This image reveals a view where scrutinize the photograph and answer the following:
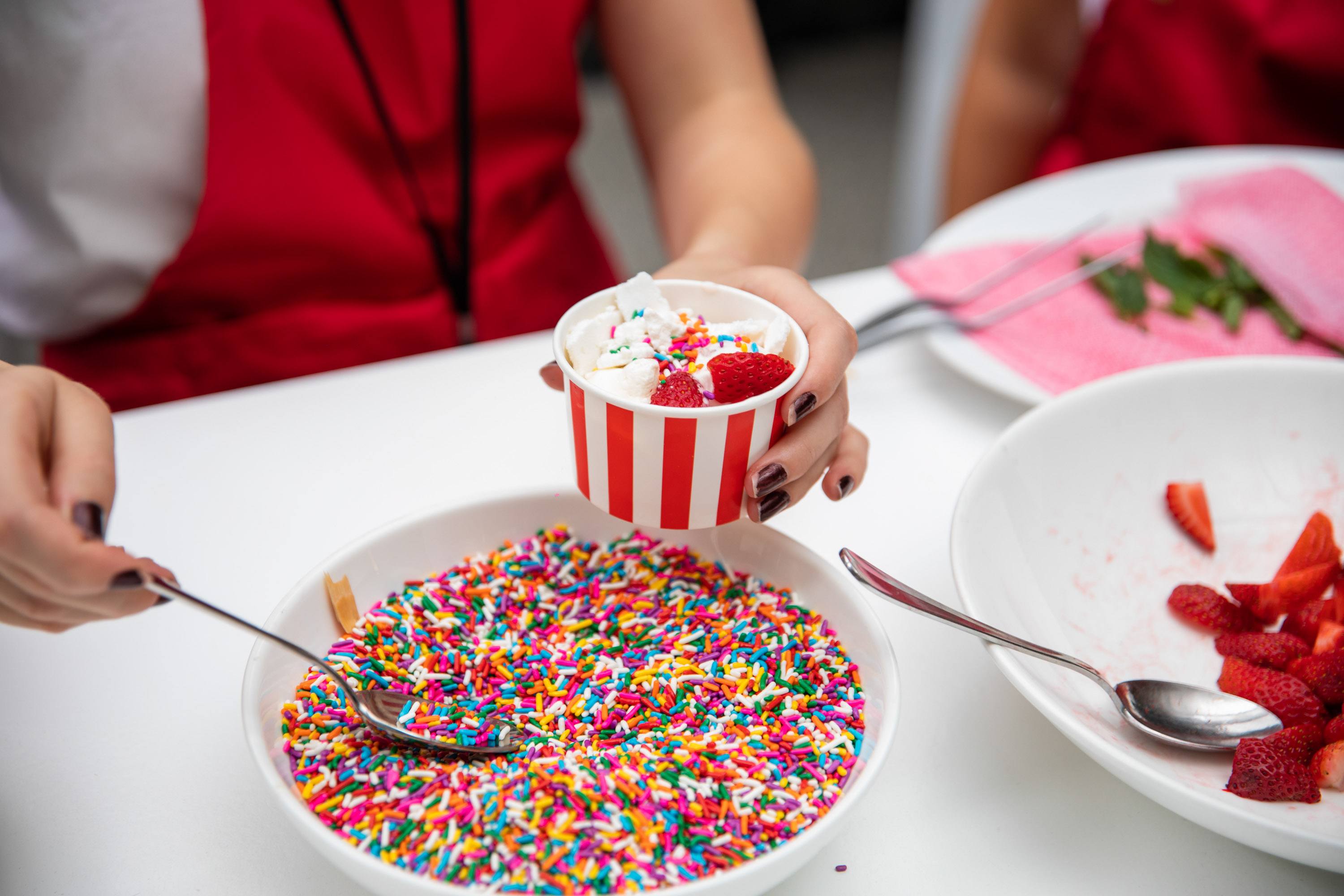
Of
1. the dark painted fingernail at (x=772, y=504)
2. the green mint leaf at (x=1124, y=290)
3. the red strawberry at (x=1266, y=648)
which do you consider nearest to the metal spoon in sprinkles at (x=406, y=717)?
the dark painted fingernail at (x=772, y=504)

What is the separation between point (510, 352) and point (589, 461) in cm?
45

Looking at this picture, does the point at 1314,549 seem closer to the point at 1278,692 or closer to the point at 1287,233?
the point at 1278,692

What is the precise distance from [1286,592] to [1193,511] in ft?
0.37

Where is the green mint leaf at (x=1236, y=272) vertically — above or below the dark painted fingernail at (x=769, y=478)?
below

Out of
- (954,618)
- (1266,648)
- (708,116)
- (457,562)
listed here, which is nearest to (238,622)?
(457,562)

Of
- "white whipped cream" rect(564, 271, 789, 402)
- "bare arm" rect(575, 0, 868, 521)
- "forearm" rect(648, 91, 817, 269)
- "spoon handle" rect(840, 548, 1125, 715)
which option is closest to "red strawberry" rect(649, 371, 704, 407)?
"white whipped cream" rect(564, 271, 789, 402)

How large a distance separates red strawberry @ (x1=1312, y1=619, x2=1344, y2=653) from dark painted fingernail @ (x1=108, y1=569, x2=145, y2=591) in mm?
809

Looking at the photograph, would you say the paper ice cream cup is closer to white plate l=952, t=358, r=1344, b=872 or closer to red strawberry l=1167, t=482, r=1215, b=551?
white plate l=952, t=358, r=1344, b=872

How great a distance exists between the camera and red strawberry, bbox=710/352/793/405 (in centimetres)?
61

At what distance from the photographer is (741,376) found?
2.01 feet

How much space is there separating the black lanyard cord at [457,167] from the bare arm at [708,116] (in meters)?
0.27

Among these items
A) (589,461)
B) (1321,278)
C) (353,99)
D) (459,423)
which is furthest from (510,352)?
(1321,278)

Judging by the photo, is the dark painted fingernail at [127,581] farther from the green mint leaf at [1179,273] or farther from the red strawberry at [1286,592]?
the green mint leaf at [1179,273]

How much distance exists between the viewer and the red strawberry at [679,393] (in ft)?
2.02
